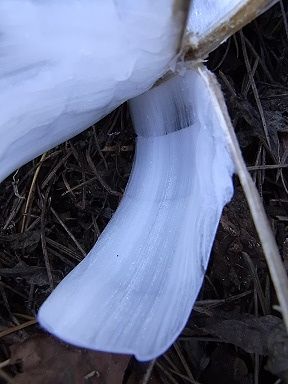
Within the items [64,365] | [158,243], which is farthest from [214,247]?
[64,365]

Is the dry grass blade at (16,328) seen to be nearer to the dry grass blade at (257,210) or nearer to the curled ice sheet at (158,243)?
the curled ice sheet at (158,243)

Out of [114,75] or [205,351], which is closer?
[114,75]

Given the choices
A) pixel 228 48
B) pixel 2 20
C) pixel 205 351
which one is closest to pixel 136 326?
pixel 205 351

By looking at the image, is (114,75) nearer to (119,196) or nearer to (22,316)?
(119,196)

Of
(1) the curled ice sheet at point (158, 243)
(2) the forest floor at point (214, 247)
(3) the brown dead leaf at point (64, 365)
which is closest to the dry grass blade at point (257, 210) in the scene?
(1) the curled ice sheet at point (158, 243)

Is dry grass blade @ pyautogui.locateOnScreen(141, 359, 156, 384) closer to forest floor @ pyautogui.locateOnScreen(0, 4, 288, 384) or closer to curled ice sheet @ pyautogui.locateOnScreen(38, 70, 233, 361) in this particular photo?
forest floor @ pyautogui.locateOnScreen(0, 4, 288, 384)
